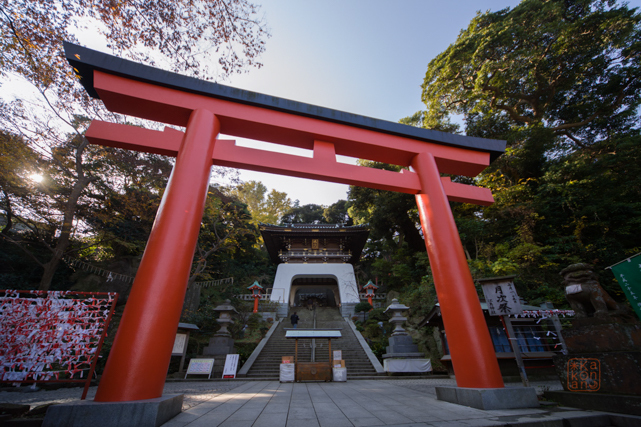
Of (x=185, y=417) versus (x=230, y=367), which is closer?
(x=185, y=417)

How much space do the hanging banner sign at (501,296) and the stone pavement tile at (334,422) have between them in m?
3.77

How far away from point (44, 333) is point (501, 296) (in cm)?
739

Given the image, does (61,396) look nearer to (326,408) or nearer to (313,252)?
(326,408)

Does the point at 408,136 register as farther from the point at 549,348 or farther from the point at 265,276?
the point at 265,276

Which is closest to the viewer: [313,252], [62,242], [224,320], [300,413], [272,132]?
[300,413]

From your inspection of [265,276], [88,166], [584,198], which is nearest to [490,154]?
[584,198]

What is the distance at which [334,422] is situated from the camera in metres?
2.61

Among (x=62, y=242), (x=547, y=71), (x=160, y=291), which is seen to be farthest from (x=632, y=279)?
(x=547, y=71)

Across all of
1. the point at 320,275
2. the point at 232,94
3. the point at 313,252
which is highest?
the point at 313,252

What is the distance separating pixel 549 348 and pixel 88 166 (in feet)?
56.0

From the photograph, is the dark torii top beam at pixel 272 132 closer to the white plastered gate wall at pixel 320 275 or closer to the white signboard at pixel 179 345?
the white signboard at pixel 179 345

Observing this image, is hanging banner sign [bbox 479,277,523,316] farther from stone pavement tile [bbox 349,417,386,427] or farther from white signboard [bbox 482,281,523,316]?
stone pavement tile [bbox 349,417,386,427]

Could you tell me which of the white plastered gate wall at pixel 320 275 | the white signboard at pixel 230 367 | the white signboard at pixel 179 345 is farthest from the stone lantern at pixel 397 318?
the white signboard at pixel 179 345

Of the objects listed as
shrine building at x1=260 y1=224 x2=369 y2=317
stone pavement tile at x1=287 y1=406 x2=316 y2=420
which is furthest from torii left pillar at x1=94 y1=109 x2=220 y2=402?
shrine building at x1=260 y1=224 x2=369 y2=317
